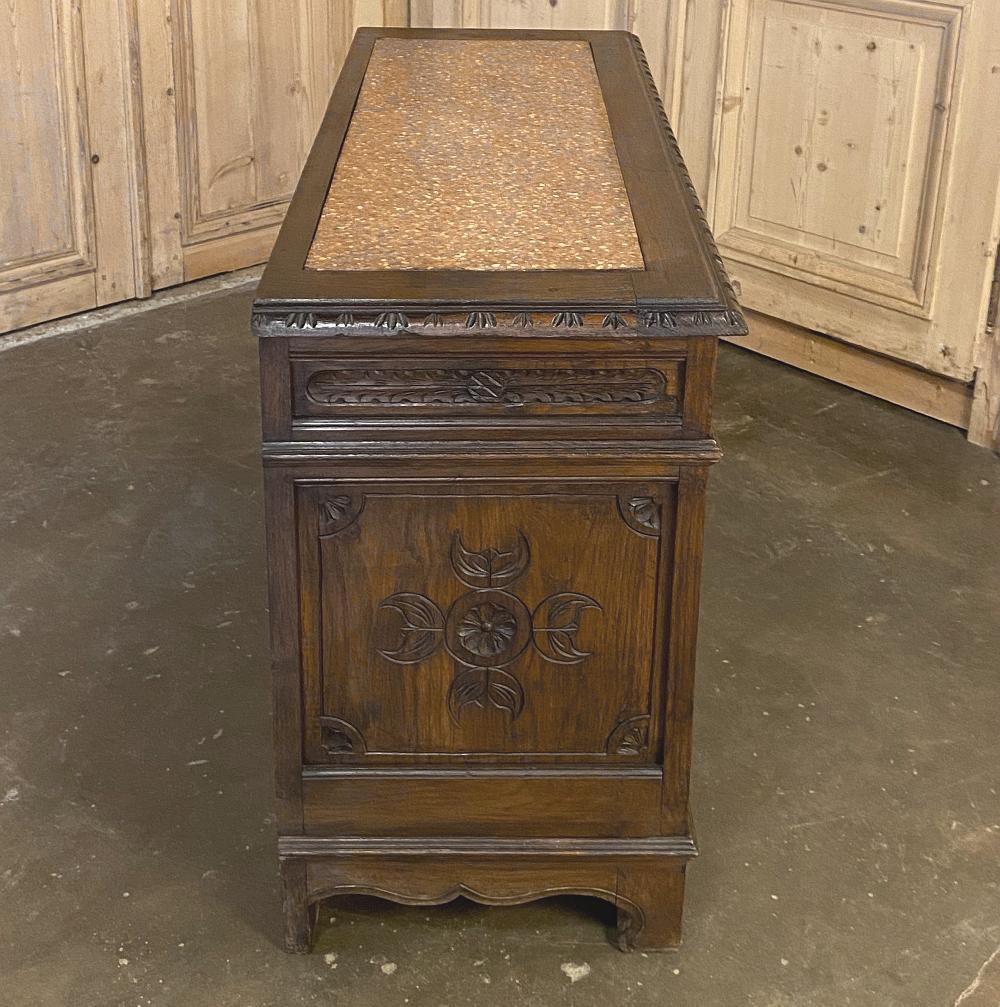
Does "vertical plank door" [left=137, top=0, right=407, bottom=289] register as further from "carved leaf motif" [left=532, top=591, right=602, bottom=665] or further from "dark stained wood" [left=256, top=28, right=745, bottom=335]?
"carved leaf motif" [left=532, top=591, right=602, bottom=665]

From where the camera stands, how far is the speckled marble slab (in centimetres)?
188

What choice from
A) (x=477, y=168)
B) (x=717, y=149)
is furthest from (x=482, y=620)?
(x=717, y=149)

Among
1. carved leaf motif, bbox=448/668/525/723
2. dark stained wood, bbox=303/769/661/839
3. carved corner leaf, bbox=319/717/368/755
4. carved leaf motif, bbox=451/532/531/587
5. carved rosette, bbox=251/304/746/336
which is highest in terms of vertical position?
carved rosette, bbox=251/304/746/336

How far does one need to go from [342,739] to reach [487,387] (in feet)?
1.68

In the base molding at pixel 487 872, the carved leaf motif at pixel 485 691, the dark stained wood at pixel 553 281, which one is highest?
the dark stained wood at pixel 553 281

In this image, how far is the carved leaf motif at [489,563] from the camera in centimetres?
185

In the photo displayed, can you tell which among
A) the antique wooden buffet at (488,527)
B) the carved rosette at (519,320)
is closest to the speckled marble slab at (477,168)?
the antique wooden buffet at (488,527)

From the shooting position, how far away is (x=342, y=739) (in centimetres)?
195

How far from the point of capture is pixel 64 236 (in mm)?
4090

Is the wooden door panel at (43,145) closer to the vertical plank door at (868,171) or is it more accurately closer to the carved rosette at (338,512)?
the vertical plank door at (868,171)

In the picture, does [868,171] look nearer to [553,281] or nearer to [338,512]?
[553,281]

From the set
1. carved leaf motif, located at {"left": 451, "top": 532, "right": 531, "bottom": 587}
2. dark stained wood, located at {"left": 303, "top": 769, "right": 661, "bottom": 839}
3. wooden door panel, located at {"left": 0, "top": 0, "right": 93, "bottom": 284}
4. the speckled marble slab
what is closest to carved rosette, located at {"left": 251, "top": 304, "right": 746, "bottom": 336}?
the speckled marble slab

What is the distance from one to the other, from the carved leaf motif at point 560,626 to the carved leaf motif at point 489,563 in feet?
0.19

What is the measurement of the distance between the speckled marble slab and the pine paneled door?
0.98 metres
